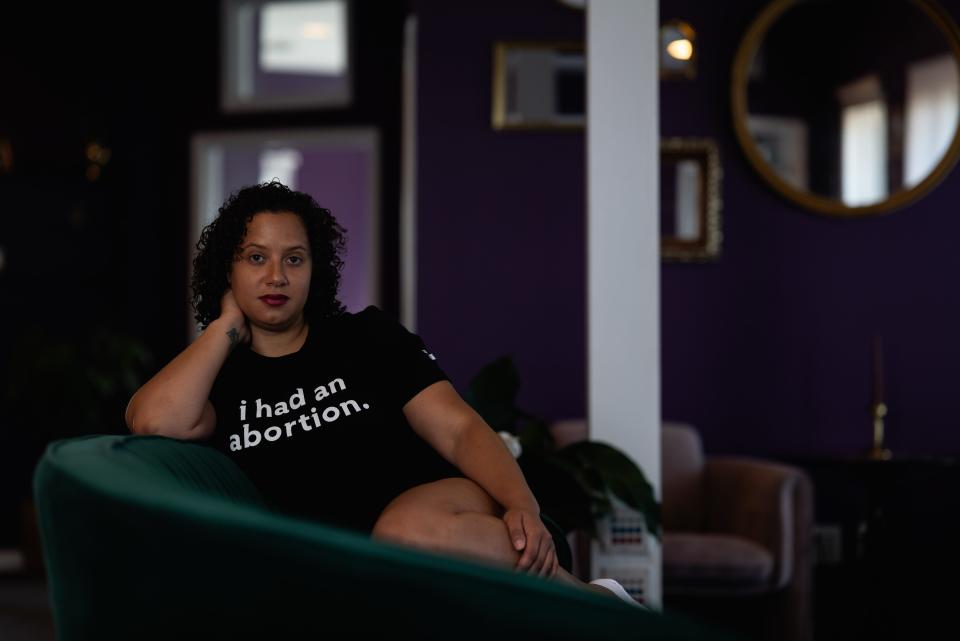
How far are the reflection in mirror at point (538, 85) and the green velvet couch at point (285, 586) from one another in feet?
11.9

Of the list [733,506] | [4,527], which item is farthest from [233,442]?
[4,527]

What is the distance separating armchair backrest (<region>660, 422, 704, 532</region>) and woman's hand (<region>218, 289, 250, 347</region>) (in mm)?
2374

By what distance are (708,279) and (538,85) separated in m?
1.03

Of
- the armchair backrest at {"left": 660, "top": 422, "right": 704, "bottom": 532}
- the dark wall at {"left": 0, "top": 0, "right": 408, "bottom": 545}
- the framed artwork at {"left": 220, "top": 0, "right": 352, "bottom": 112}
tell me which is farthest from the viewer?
the framed artwork at {"left": 220, "top": 0, "right": 352, "bottom": 112}

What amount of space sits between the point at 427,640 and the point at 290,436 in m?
1.01

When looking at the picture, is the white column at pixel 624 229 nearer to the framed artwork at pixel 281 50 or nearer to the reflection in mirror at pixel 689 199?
the reflection in mirror at pixel 689 199

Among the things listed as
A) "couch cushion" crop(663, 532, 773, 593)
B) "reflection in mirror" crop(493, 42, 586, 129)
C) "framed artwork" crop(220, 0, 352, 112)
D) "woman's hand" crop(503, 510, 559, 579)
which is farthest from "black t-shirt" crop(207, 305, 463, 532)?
"framed artwork" crop(220, 0, 352, 112)

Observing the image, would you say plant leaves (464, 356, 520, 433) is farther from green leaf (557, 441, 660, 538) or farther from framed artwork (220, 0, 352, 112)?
framed artwork (220, 0, 352, 112)

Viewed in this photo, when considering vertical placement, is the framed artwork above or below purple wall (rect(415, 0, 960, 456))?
above

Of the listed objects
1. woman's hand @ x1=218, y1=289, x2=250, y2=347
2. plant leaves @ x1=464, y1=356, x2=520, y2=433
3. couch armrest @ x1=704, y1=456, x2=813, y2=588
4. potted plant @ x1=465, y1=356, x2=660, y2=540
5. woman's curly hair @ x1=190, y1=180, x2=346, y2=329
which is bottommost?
couch armrest @ x1=704, y1=456, x2=813, y2=588

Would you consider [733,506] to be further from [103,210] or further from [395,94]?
[103,210]

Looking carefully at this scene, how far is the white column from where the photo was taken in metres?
2.58

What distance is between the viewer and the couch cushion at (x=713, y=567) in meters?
3.23

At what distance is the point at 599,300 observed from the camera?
2586 mm
